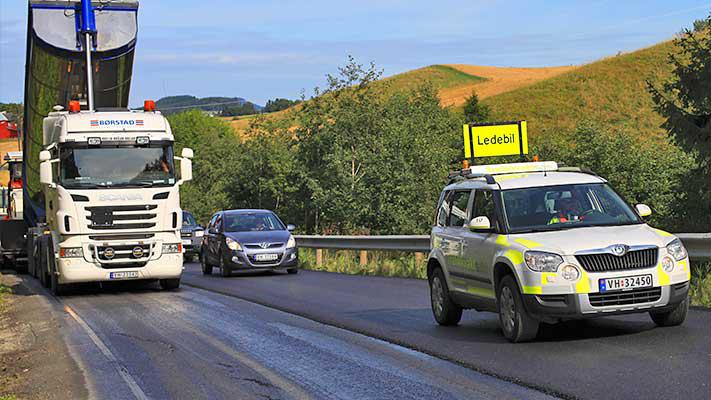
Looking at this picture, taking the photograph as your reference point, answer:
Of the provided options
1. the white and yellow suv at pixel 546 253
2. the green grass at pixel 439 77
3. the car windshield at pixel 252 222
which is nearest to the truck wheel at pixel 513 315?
the white and yellow suv at pixel 546 253

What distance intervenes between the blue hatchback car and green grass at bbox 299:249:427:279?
1663 millimetres

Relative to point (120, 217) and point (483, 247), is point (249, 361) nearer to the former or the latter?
point (483, 247)

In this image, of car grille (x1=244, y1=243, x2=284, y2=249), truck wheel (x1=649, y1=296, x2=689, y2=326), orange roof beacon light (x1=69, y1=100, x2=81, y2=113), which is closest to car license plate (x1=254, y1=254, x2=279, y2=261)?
car grille (x1=244, y1=243, x2=284, y2=249)

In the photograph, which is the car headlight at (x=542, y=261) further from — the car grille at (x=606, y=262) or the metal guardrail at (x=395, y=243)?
the metal guardrail at (x=395, y=243)

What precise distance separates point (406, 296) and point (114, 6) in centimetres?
903

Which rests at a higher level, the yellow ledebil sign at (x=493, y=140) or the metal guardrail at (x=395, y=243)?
the yellow ledebil sign at (x=493, y=140)

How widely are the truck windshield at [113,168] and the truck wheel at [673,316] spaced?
37.7ft

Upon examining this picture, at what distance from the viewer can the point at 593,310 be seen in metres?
9.35

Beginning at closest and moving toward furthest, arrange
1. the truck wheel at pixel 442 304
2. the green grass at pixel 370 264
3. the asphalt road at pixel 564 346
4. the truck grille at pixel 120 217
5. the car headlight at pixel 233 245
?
the asphalt road at pixel 564 346 < the truck wheel at pixel 442 304 < the truck grille at pixel 120 217 < the green grass at pixel 370 264 < the car headlight at pixel 233 245

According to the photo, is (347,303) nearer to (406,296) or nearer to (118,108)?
(406,296)

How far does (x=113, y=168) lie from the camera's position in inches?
756

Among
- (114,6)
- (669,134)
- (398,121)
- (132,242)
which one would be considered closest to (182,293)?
(132,242)

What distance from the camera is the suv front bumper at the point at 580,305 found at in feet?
30.6

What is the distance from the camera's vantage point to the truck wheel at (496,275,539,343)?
973 cm
